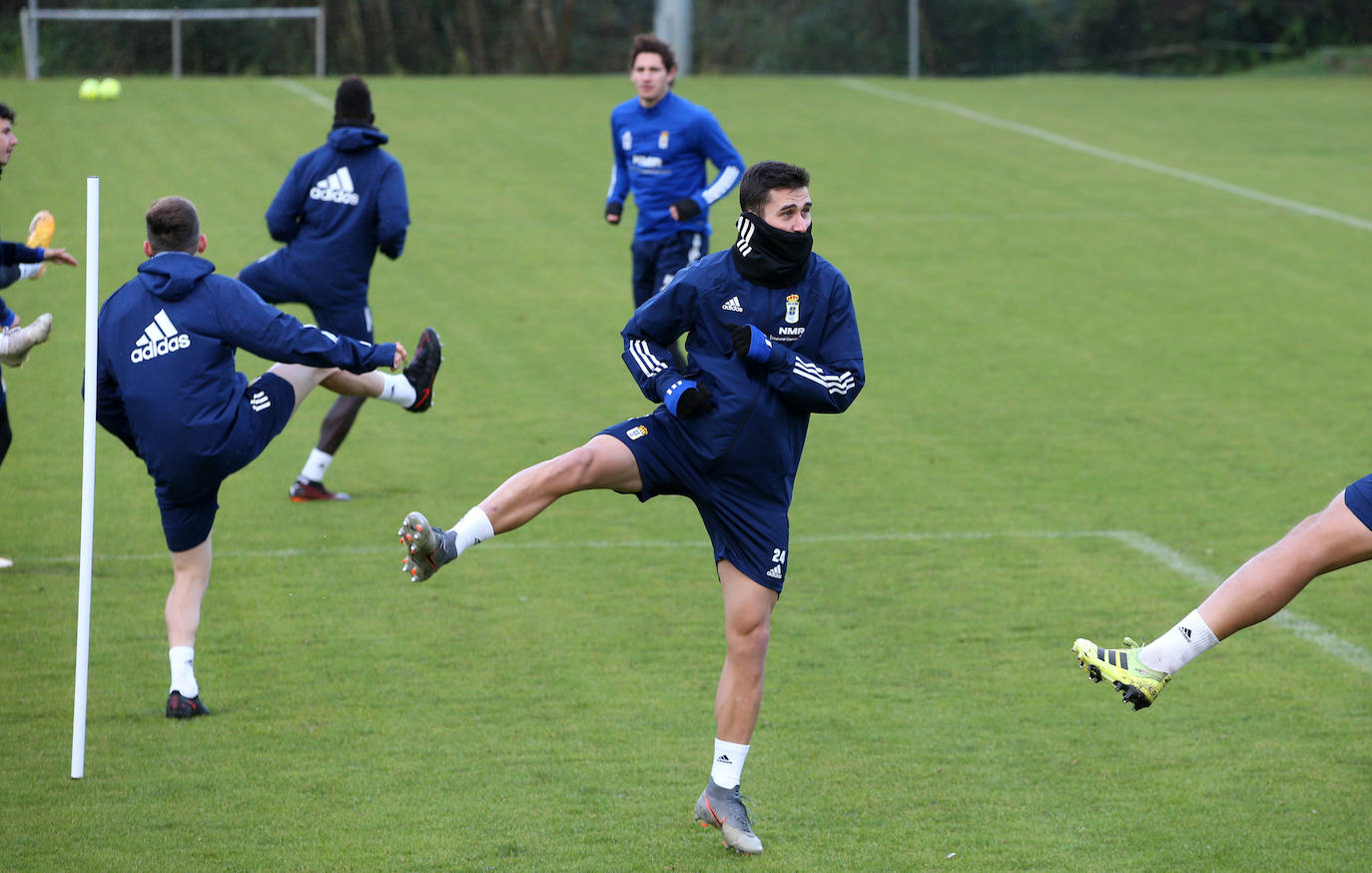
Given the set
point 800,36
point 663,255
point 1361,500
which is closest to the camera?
point 1361,500

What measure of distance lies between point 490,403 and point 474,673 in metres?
5.84

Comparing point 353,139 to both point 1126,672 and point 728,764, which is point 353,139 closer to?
point 728,764

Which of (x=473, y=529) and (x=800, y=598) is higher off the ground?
(x=473, y=529)

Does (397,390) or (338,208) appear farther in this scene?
(338,208)

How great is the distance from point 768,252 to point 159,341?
7.84 ft

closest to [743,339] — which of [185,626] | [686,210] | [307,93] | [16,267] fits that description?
[185,626]

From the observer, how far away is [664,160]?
12.4 meters

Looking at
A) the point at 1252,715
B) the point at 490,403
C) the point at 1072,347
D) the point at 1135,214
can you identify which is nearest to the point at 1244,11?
the point at 1135,214

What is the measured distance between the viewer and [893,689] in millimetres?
7266

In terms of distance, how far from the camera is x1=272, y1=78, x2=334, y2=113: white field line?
29.3 metres

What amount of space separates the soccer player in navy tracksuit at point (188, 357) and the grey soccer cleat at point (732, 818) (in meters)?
2.11

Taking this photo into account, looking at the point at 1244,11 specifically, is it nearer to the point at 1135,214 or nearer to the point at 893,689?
the point at 1135,214

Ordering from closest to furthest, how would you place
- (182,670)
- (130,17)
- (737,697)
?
(737,697), (182,670), (130,17)

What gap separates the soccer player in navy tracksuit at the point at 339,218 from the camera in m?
9.78
